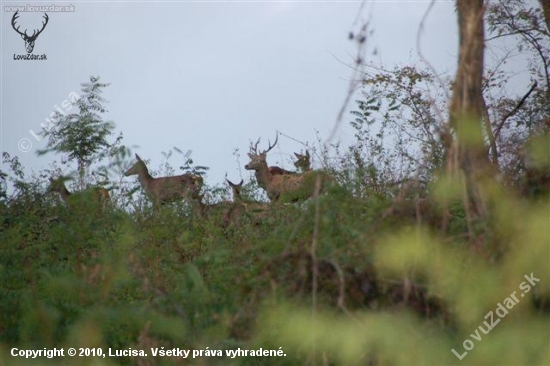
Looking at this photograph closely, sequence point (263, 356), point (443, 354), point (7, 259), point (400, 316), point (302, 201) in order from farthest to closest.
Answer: point (302, 201) < point (7, 259) < point (263, 356) < point (400, 316) < point (443, 354)

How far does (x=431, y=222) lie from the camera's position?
13.3 feet

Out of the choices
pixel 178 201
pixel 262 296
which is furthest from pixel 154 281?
pixel 178 201

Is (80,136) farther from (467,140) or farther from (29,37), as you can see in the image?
(467,140)

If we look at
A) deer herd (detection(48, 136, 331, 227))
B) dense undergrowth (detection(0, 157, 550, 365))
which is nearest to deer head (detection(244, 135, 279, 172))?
deer herd (detection(48, 136, 331, 227))

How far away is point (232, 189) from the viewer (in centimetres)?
1202

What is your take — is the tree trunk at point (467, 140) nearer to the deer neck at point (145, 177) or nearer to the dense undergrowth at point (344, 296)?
the dense undergrowth at point (344, 296)

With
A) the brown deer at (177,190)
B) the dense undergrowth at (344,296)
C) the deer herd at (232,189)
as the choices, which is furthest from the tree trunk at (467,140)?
the brown deer at (177,190)

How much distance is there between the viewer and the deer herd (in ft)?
17.8

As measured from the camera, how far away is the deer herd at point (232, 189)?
5429 millimetres

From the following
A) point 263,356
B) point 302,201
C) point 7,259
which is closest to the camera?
point 263,356

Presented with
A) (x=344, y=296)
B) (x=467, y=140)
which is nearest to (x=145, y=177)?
(x=344, y=296)

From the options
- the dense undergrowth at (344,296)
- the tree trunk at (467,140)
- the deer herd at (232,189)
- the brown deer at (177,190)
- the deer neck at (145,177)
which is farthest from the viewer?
the deer neck at (145,177)

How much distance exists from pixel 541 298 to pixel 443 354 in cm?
43

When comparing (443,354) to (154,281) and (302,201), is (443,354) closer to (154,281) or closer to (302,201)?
(154,281)
